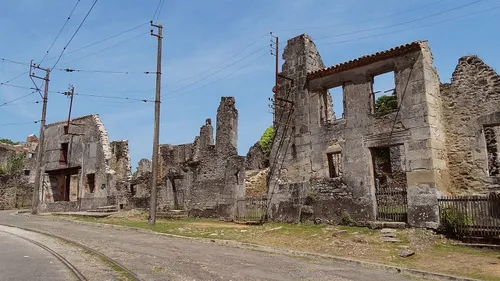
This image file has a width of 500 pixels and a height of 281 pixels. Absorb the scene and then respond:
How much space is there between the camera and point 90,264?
9367 mm

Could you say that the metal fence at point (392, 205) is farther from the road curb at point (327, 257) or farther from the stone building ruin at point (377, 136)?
the road curb at point (327, 257)

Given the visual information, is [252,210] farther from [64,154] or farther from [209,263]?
[64,154]

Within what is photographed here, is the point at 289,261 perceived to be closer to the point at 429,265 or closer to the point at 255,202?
the point at 429,265

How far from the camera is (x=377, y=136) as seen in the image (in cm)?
1714

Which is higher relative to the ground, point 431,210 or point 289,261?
point 431,210

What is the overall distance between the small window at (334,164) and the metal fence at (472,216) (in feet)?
17.6

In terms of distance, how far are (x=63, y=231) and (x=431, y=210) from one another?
46.7 feet

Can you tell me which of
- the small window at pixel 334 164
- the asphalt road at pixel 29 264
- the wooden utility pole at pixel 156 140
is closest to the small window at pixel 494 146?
the small window at pixel 334 164

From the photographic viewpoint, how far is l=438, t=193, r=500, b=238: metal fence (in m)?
13.4

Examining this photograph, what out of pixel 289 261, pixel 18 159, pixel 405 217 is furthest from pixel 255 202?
pixel 18 159

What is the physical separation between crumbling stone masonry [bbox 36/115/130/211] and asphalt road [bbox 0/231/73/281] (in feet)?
69.9

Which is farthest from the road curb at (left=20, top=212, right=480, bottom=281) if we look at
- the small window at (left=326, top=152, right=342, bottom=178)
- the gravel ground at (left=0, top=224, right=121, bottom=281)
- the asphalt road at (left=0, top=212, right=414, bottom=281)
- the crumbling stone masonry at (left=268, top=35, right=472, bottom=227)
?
the small window at (left=326, top=152, right=342, bottom=178)

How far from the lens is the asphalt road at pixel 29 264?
798 cm

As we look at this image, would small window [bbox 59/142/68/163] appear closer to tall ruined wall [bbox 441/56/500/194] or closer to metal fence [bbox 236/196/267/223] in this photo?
metal fence [bbox 236/196/267/223]
